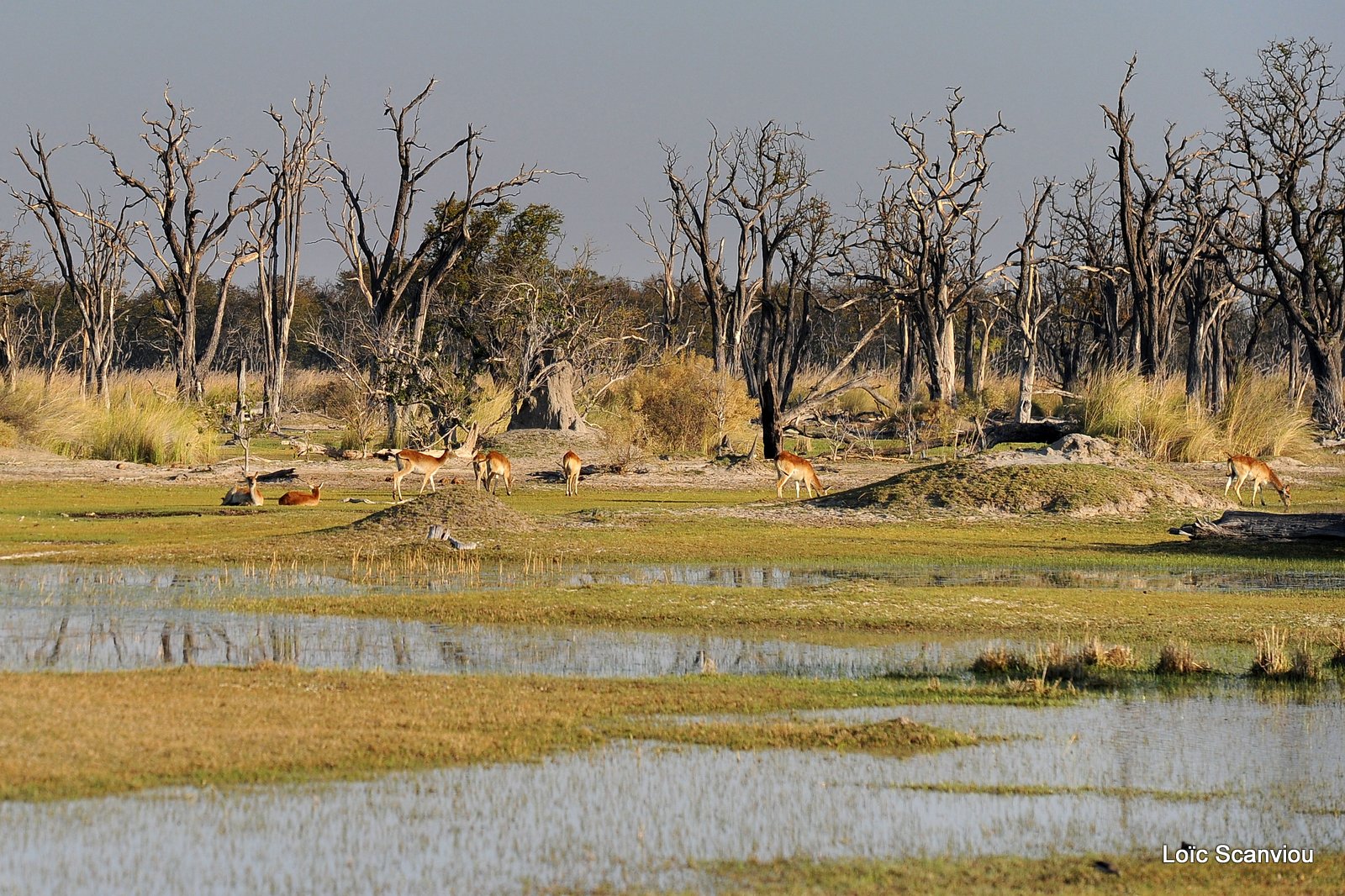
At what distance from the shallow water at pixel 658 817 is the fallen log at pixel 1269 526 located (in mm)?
13167

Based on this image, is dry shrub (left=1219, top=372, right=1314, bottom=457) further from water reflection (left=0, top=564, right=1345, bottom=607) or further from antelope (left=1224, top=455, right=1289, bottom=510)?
water reflection (left=0, top=564, right=1345, bottom=607)

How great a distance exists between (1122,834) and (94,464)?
30.5m

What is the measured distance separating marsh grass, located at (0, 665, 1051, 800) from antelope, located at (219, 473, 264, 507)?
1567 cm

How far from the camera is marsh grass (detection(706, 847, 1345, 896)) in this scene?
6.83 metres

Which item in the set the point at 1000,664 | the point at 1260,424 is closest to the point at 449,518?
the point at 1000,664

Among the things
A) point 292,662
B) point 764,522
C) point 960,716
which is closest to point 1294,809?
point 960,716

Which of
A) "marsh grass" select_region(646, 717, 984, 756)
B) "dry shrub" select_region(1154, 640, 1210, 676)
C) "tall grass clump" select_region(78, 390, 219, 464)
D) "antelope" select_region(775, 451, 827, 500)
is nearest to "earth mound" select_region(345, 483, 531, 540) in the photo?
"antelope" select_region(775, 451, 827, 500)

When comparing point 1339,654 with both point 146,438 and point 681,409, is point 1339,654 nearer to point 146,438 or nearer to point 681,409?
point 681,409

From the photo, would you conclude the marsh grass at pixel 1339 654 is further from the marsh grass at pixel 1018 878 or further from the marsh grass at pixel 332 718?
the marsh grass at pixel 1018 878

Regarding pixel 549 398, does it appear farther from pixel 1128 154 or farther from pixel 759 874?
pixel 759 874

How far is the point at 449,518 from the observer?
21812 millimetres

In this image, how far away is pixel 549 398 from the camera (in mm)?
42062

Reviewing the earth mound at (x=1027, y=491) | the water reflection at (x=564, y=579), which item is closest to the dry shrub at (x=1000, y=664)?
the water reflection at (x=564, y=579)

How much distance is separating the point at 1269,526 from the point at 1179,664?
11502 millimetres
